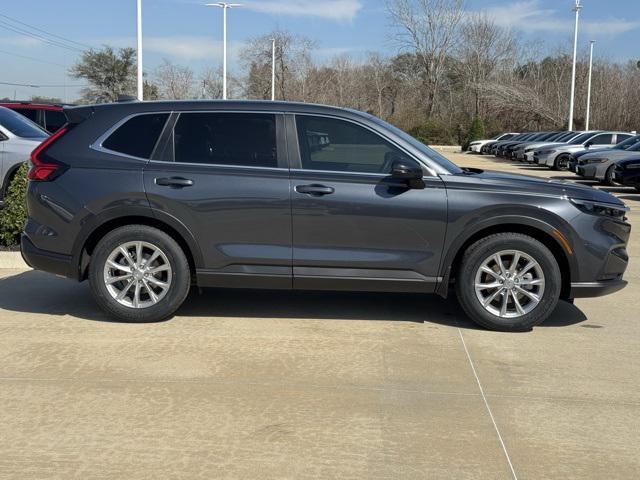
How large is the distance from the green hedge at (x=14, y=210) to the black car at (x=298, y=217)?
2613 mm

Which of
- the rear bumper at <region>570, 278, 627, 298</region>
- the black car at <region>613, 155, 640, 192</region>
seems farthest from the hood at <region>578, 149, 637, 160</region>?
the rear bumper at <region>570, 278, 627, 298</region>

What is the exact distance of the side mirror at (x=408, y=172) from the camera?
18.5 feet

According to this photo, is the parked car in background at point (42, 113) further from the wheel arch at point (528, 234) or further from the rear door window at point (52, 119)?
the wheel arch at point (528, 234)

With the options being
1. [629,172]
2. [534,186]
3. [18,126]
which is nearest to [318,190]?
[534,186]

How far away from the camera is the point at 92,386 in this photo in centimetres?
459

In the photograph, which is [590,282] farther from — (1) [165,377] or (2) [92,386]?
(2) [92,386]

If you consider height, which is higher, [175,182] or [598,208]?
[175,182]

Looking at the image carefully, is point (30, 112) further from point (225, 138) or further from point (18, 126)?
point (225, 138)

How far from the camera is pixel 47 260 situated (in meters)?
6.02

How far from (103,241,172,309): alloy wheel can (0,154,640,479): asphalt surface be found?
28 centimetres

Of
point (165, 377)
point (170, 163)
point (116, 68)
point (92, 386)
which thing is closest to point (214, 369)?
point (165, 377)

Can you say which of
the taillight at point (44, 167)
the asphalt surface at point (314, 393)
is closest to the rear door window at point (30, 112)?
the asphalt surface at point (314, 393)

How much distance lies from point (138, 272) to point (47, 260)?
81cm

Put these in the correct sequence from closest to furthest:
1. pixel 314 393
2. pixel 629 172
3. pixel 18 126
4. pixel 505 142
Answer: pixel 314 393
pixel 18 126
pixel 629 172
pixel 505 142
